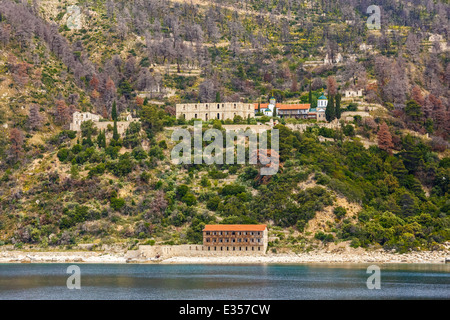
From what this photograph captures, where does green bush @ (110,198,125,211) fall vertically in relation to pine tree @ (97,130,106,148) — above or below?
below

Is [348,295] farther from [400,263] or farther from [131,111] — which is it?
[131,111]

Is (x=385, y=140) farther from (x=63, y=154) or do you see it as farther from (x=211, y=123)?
(x=63, y=154)

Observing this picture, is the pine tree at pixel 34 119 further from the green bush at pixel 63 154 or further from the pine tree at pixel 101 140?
the pine tree at pixel 101 140

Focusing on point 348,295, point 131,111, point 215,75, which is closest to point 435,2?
point 215,75

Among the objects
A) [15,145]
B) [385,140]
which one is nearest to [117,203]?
[15,145]

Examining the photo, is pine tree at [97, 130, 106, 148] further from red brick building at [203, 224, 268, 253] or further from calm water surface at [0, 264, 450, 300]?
calm water surface at [0, 264, 450, 300]

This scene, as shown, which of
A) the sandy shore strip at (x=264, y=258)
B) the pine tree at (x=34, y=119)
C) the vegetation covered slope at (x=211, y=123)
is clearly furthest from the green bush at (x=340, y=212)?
the pine tree at (x=34, y=119)

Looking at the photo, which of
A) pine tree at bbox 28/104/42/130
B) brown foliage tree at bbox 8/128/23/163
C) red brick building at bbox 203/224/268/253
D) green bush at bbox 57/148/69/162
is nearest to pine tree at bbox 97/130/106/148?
green bush at bbox 57/148/69/162
